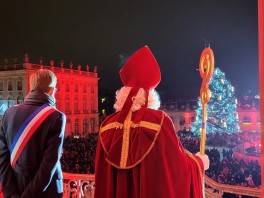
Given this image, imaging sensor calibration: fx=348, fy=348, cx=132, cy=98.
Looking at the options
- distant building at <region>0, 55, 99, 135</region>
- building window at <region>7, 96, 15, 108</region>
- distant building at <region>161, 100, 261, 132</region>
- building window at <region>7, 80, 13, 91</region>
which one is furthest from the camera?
building window at <region>7, 96, 15, 108</region>

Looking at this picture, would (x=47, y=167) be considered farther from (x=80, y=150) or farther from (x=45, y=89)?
(x=80, y=150)

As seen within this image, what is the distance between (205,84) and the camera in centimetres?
267

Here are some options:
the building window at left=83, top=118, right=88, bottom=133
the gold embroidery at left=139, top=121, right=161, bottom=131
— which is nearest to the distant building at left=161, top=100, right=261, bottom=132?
the building window at left=83, top=118, right=88, bottom=133

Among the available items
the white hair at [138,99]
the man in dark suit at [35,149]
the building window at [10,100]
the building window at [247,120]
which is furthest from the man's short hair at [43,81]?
the building window at [10,100]

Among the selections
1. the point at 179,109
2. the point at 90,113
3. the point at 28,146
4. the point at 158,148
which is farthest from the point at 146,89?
the point at 90,113

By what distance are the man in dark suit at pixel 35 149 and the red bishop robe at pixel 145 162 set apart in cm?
38

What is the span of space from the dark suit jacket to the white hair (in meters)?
0.46

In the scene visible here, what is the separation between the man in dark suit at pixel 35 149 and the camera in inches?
101

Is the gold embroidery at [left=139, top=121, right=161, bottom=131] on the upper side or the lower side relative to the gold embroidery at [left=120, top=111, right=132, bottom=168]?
upper

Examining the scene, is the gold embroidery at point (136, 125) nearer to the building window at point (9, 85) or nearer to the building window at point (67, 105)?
the building window at point (9, 85)

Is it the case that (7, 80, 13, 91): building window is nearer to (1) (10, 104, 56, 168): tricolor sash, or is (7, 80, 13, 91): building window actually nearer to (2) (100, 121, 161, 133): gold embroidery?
(1) (10, 104, 56, 168): tricolor sash

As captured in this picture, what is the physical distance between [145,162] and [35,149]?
90 centimetres

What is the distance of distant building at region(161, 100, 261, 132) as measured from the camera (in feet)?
132

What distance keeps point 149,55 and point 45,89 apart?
34.3 inches
